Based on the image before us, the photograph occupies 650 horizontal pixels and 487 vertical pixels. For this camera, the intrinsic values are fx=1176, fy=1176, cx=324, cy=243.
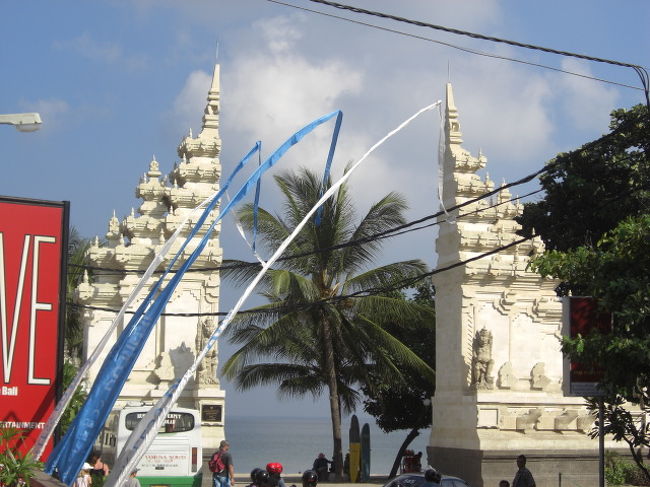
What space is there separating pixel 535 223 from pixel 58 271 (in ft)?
89.9

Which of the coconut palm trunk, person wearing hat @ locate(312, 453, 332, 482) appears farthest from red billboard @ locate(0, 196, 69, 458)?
person wearing hat @ locate(312, 453, 332, 482)

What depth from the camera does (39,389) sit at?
1223cm

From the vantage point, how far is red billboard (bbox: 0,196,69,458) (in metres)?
12.1

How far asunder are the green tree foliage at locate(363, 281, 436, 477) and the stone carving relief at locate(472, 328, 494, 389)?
242 inches

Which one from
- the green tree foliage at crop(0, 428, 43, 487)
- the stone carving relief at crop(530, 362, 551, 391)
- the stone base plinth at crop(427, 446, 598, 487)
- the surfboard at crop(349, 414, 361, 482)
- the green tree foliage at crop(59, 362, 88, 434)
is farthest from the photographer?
the surfboard at crop(349, 414, 361, 482)

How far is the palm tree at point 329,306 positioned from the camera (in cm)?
3169

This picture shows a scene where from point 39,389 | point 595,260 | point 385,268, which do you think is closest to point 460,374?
point 385,268

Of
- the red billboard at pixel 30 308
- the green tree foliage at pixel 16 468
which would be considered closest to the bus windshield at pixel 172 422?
the red billboard at pixel 30 308

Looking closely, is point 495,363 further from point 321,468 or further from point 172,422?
point 172,422

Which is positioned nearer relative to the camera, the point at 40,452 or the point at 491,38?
the point at 40,452

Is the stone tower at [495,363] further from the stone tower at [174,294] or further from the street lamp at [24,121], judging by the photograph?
the street lamp at [24,121]

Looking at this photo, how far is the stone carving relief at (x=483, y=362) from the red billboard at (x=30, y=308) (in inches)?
701

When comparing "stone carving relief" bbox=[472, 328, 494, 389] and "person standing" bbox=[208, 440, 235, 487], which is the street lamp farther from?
"stone carving relief" bbox=[472, 328, 494, 389]

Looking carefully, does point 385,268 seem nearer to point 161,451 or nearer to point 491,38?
point 161,451
